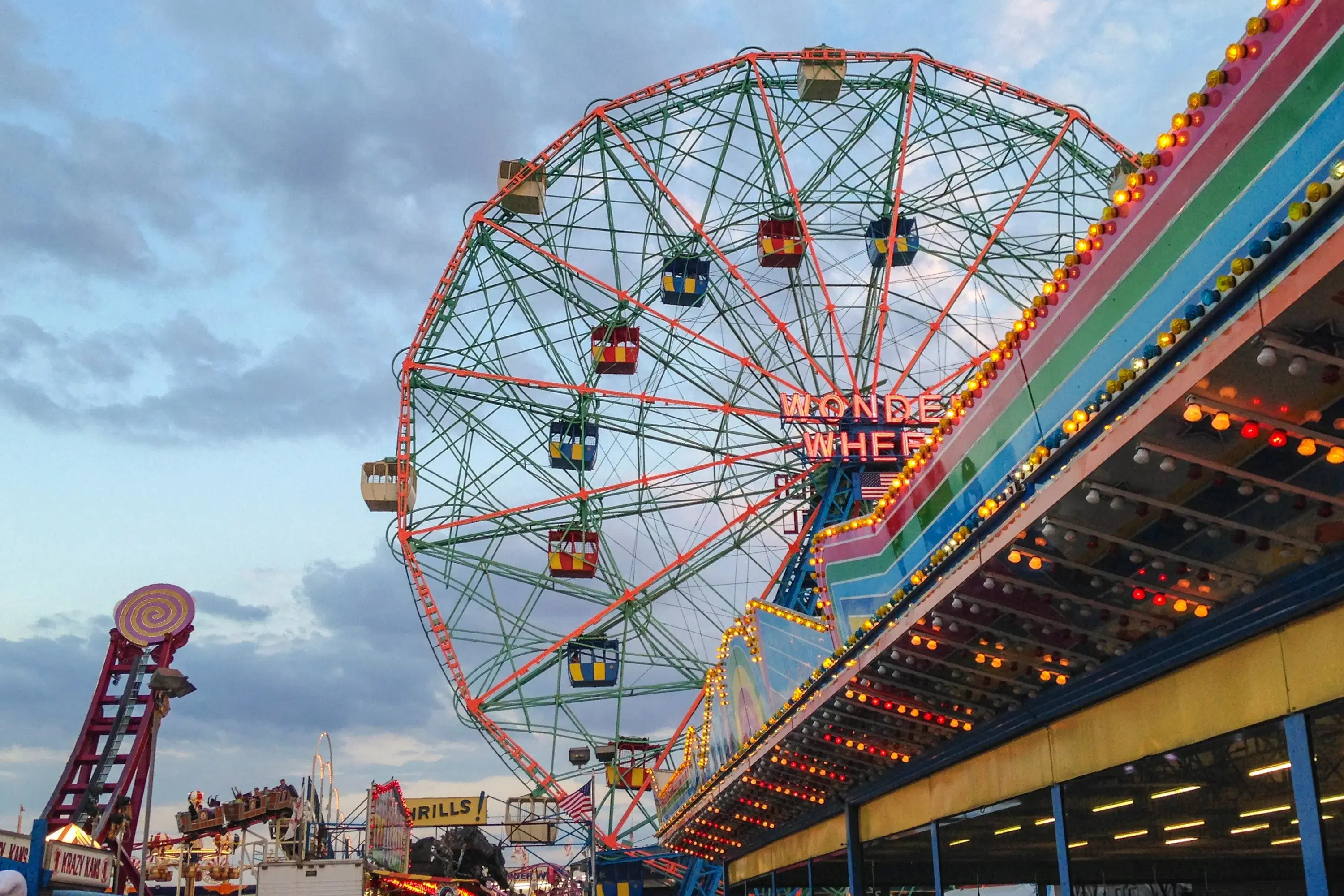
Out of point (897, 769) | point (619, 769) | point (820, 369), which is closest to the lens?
point (897, 769)

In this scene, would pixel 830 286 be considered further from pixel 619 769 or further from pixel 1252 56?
pixel 1252 56

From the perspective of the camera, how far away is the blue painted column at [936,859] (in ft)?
46.2

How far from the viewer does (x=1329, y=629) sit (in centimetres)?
754

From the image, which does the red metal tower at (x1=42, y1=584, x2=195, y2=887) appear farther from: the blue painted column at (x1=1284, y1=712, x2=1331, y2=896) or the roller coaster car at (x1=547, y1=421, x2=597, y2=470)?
the blue painted column at (x1=1284, y1=712, x2=1331, y2=896)

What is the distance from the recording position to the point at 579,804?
34.5m

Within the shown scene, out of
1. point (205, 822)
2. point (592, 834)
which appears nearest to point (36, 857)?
point (592, 834)

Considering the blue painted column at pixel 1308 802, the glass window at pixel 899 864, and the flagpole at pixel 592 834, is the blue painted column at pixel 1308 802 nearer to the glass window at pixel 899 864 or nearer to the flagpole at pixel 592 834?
the glass window at pixel 899 864

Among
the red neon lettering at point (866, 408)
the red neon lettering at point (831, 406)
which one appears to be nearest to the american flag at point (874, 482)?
the red neon lettering at point (866, 408)

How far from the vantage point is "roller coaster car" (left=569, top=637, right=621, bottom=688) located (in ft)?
110

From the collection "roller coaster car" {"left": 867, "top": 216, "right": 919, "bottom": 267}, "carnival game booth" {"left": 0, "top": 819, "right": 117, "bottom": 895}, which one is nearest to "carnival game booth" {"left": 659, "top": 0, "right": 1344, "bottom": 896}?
"carnival game booth" {"left": 0, "top": 819, "right": 117, "bottom": 895}

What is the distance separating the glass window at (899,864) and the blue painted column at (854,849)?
10 cm

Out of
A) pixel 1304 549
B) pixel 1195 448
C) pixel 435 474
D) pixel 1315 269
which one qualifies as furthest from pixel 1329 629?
pixel 435 474

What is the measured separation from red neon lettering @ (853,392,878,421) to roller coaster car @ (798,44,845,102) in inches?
320

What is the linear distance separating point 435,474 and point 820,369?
32.1 ft
